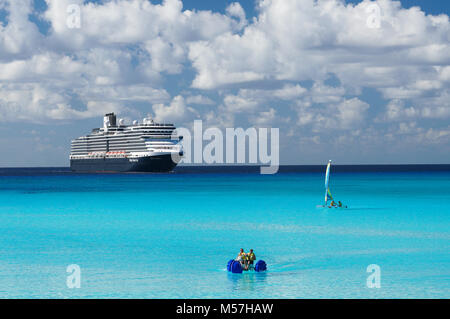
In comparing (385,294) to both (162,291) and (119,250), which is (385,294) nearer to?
(162,291)

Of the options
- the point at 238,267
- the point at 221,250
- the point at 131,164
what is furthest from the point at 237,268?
the point at 131,164

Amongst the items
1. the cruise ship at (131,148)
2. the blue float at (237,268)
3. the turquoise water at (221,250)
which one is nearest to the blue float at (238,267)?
the blue float at (237,268)

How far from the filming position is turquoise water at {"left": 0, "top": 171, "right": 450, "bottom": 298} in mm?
25078

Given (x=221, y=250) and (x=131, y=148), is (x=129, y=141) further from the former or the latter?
(x=221, y=250)

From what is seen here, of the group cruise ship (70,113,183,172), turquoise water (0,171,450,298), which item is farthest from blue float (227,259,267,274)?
cruise ship (70,113,183,172)

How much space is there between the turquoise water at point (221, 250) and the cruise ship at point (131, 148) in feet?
306

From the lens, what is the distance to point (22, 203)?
74188mm

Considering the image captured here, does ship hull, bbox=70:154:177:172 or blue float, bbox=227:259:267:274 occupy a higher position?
ship hull, bbox=70:154:177:172

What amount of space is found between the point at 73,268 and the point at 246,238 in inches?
552

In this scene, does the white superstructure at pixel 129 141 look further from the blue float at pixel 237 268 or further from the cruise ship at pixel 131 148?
the blue float at pixel 237 268

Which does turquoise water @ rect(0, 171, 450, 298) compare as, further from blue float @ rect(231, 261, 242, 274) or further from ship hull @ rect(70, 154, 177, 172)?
ship hull @ rect(70, 154, 177, 172)

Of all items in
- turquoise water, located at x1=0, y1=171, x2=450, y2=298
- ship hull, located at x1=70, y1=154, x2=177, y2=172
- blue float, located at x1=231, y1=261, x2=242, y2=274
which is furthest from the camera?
ship hull, located at x1=70, y1=154, x2=177, y2=172

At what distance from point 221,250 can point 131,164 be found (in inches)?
5145
